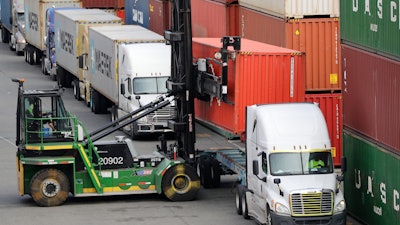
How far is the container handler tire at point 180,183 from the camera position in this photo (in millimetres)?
31797

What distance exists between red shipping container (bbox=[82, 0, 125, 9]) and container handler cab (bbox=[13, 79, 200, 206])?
32.3 meters

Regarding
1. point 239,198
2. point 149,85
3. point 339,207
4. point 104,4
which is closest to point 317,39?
point 239,198

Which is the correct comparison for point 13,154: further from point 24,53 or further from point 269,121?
point 24,53

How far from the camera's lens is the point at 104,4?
6456 cm

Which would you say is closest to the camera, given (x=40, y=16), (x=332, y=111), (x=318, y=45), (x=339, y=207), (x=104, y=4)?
(x=339, y=207)

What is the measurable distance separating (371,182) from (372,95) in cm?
194

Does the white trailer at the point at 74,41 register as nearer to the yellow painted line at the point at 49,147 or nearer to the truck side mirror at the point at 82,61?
the truck side mirror at the point at 82,61

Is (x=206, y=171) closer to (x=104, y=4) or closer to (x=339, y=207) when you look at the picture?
(x=339, y=207)

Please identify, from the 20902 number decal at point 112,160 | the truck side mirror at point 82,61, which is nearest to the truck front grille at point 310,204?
the 20902 number decal at point 112,160

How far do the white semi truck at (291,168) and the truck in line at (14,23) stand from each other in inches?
1718

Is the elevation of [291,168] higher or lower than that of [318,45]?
lower

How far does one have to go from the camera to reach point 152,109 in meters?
33.7

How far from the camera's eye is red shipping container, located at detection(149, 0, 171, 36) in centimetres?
5703

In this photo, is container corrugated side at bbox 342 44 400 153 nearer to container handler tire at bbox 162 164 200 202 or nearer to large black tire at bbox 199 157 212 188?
container handler tire at bbox 162 164 200 202
